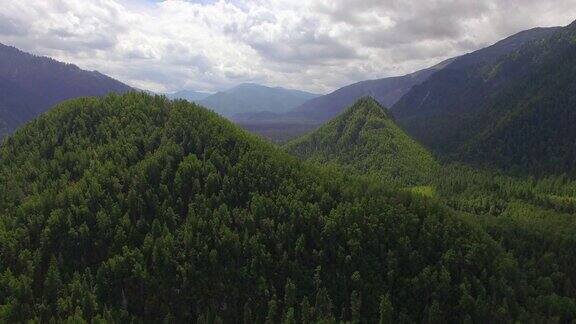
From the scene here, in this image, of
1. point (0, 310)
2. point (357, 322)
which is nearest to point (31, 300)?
point (0, 310)

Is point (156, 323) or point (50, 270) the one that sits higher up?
point (50, 270)

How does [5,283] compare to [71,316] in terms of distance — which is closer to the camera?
[71,316]

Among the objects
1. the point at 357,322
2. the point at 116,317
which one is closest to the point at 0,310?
the point at 116,317

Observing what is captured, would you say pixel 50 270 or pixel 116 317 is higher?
pixel 50 270

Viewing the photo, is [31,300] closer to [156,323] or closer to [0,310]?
[0,310]

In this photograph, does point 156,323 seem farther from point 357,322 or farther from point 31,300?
point 357,322

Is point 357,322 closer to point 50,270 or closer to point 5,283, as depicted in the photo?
point 50,270

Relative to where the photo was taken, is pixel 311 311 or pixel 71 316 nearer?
pixel 71 316
